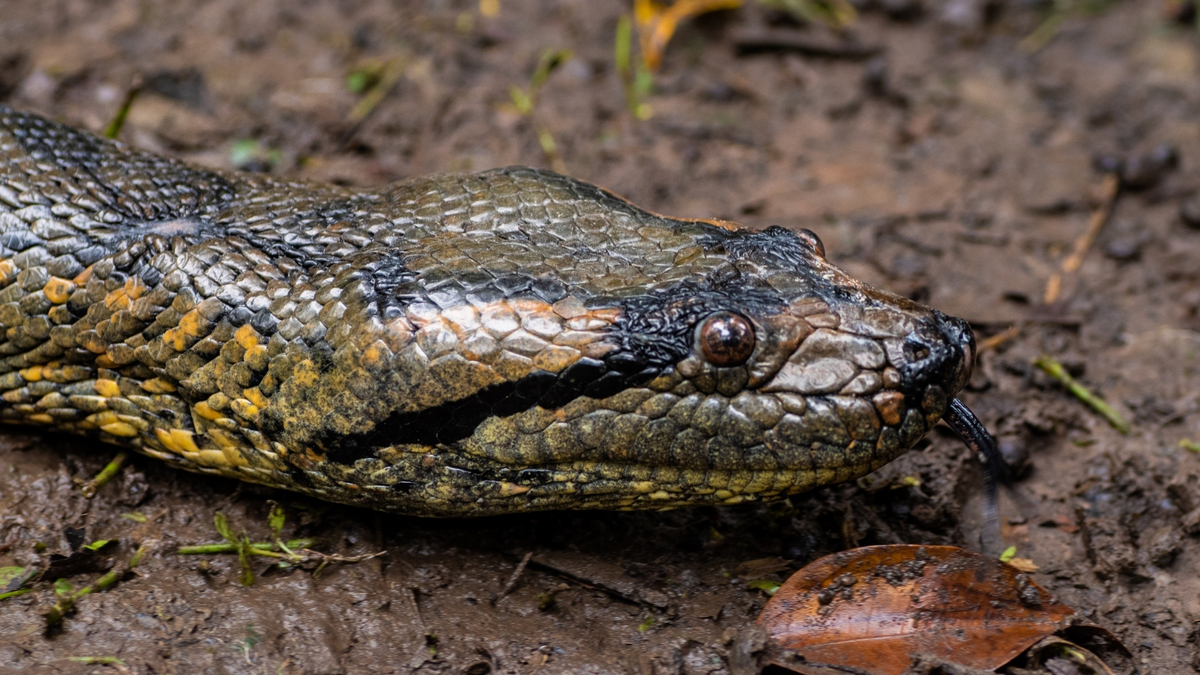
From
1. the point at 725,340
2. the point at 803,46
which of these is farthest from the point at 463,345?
the point at 803,46

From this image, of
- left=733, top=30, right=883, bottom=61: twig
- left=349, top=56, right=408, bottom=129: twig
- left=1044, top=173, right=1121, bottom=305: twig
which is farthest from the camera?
left=733, top=30, right=883, bottom=61: twig

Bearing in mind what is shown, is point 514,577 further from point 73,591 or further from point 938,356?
point 938,356

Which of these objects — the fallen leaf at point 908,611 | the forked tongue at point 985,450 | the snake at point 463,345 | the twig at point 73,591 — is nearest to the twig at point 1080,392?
the forked tongue at point 985,450

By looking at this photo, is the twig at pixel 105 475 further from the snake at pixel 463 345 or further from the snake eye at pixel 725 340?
the snake eye at pixel 725 340

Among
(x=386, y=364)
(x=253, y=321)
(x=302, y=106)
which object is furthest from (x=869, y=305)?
(x=302, y=106)

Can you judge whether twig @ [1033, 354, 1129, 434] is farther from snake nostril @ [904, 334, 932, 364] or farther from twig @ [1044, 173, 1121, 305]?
snake nostril @ [904, 334, 932, 364]

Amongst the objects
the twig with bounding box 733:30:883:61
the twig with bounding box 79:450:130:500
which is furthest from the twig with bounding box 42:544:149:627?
the twig with bounding box 733:30:883:61
